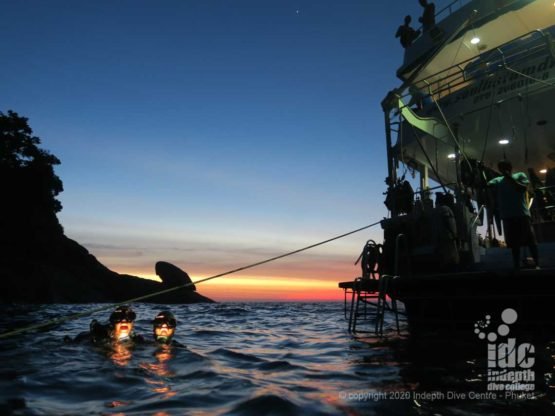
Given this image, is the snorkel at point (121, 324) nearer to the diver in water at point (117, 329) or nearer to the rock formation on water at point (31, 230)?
the diver in water at point (117, 329)

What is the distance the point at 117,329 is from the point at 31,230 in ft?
153

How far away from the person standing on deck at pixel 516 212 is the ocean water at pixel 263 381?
6.51 feet

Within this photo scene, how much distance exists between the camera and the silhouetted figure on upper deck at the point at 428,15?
671 inches

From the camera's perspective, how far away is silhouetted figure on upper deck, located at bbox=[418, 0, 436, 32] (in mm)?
17031

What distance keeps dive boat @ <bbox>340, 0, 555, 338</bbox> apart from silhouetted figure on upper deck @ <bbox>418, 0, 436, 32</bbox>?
0.31m

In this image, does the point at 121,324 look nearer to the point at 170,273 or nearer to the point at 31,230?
the point at 31,230

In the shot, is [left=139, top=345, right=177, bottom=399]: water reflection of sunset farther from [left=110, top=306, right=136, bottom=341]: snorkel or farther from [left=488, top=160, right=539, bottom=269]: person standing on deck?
[left=488, top=160, right=539, bottom=269]: person standing on deck

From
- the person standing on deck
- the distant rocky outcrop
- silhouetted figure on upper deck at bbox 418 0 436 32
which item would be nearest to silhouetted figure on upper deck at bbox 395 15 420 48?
silhouetted figure on upper deck at bbox 418 0 436 32

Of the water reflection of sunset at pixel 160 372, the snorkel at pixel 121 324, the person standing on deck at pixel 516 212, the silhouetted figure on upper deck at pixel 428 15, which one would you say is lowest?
the water reflection of sunset at pixel 160 372

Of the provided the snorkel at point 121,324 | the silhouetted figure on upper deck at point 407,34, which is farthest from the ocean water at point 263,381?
the silhouetted figure on upper deck at point 407,34

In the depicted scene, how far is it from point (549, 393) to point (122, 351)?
315 inches

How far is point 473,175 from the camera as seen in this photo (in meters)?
11.1

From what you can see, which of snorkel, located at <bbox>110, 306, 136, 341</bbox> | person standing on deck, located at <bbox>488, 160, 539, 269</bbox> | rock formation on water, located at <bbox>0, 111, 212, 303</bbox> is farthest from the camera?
rock formation on water, located at <bbox>0, 111, 212, 303</bbox>

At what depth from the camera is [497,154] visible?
15.3m
